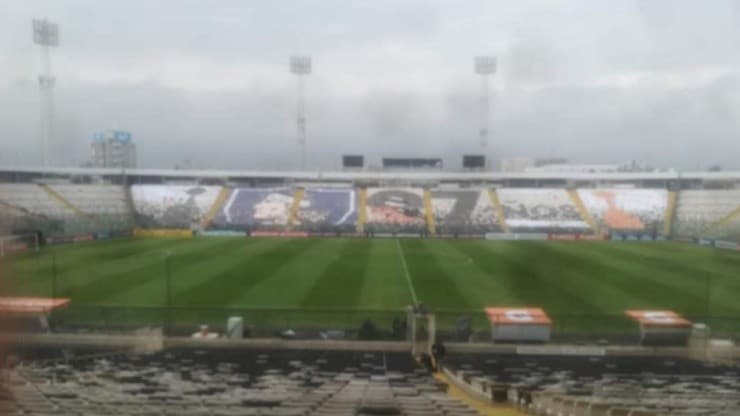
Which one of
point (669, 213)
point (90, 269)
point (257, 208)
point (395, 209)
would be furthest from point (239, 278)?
point (669, 213)

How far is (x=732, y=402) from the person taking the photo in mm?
4988

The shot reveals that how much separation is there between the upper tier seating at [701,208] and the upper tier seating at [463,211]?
876cm

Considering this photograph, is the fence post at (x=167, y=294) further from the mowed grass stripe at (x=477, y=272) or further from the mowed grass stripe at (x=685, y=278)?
the mowed grass stripe at (x=685, y=278)

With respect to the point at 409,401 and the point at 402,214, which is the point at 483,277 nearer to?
the point at 409,401

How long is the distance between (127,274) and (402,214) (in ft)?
58.2

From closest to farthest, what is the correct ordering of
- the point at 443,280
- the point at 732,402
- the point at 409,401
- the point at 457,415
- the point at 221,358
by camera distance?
the point at 457,415 < the point at 409,401 < the point at 732,402 < the point at 221,358 < the point at 443,280

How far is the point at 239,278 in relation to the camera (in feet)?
52.7

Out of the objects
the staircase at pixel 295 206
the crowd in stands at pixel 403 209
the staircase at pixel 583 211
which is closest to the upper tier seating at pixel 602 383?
the crowd in stands at pixel 403 209

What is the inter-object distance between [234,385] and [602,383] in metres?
4.21

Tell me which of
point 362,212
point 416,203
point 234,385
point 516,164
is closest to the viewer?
point 234,385

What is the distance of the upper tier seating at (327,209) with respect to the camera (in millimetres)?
30062

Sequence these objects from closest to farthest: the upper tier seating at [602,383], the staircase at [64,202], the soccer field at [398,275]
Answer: the upper tier seating at [602,383], the soccer field at [398,275], the staircase at [64,202]

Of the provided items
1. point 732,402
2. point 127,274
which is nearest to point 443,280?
point 127,274

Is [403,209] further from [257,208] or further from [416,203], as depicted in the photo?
[257,208]
